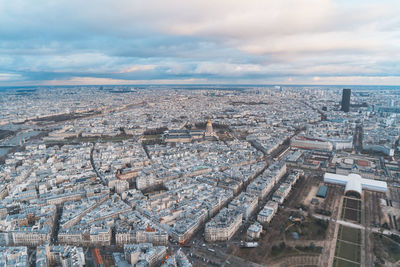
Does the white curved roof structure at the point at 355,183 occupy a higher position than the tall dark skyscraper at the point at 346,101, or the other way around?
the tall dark skyscraper at the point at 346,101

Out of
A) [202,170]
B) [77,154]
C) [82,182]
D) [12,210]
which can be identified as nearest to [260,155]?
[202,170]

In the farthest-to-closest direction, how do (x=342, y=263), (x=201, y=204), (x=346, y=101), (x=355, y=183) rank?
(x=346, y=101)
(x=355, y=183)
(x=201, y=204)
(x=342, y=263)

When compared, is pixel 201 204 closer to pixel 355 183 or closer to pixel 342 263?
pixel 342 263

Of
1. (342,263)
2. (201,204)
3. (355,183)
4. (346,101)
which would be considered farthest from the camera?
(346,101)

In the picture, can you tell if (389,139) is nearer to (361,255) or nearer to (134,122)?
(361,255)

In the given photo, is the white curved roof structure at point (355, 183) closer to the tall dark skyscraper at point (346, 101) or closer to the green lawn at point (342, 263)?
the green lawn at point (342, 263)

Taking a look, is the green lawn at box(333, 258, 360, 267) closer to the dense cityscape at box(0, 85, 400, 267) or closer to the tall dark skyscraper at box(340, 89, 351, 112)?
the dense cityscape at box(0, 85, 400, 267)

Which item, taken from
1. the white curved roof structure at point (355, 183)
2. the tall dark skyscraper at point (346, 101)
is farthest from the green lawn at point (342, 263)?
the tall dark skyscraper at point (346, 101)

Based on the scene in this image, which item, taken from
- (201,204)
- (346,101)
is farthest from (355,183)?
(346,101)
